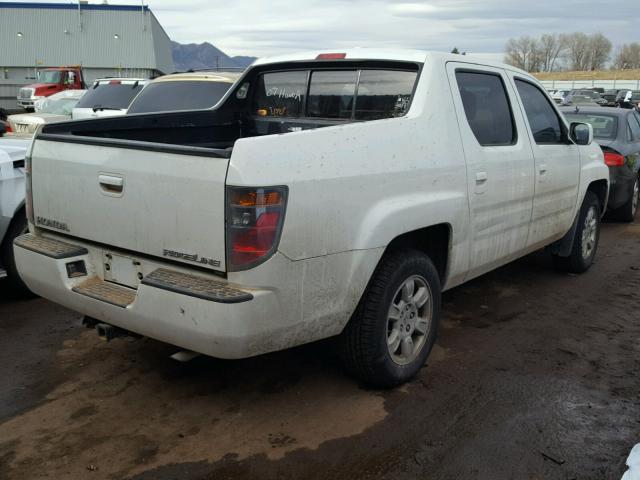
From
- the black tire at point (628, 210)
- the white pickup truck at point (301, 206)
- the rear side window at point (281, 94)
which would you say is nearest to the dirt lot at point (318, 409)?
the white pickup truck at point (301, 206)

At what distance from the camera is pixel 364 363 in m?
3.64

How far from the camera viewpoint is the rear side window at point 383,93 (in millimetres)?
4125

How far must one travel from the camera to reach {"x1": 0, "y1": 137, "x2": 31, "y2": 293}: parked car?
5.24 m

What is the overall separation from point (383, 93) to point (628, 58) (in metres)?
124

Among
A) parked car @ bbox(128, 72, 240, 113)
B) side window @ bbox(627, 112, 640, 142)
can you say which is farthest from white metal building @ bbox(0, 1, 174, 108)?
side window @ bbox(627, 112, 640, 142)

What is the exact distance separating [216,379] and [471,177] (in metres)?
2.03

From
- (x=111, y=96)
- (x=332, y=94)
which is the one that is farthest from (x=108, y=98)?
(x=332, y=94)

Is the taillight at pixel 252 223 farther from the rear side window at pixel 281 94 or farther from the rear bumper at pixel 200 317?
the rear side window at pixel 281 94

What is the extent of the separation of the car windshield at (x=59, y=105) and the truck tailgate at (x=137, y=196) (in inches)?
446

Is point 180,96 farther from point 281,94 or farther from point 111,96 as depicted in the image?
point 281,94

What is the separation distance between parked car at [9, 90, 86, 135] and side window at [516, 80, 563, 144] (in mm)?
8458

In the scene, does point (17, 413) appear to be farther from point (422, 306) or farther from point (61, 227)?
point (422, 306)

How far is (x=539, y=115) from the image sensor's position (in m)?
5.27

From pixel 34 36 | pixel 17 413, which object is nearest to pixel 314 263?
pixel 17 413
